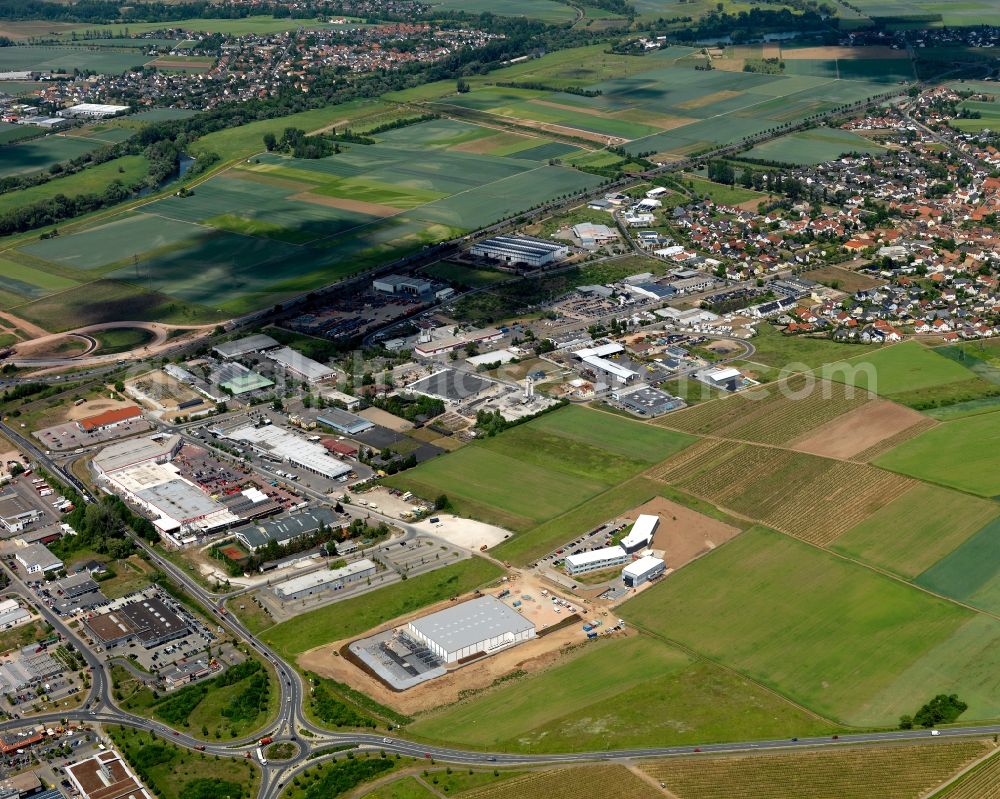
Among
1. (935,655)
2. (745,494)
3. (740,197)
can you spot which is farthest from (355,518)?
(740,197)

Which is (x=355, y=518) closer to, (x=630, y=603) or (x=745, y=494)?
(x=630, y=603)

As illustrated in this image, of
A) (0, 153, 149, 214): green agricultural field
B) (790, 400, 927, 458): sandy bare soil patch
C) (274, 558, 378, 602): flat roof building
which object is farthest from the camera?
(0, 153, 149, 214): green agricultural field

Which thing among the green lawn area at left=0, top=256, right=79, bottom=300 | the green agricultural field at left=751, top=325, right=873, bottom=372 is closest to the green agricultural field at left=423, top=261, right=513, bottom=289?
the green agricultural field at left=751, top=325, right=873, bottom=372

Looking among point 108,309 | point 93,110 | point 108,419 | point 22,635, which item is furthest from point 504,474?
point 93,110

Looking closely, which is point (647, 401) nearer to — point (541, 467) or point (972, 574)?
point (541, 467)

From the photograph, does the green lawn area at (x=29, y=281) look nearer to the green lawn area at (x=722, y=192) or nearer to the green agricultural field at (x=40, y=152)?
the green agricultural field at (x=40, y=152)

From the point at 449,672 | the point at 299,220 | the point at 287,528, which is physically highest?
the point at 299,220

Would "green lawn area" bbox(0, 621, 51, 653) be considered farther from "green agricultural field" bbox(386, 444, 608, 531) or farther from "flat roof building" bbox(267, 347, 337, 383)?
"flat roof building" bbox(267, 347, 337, 383)
